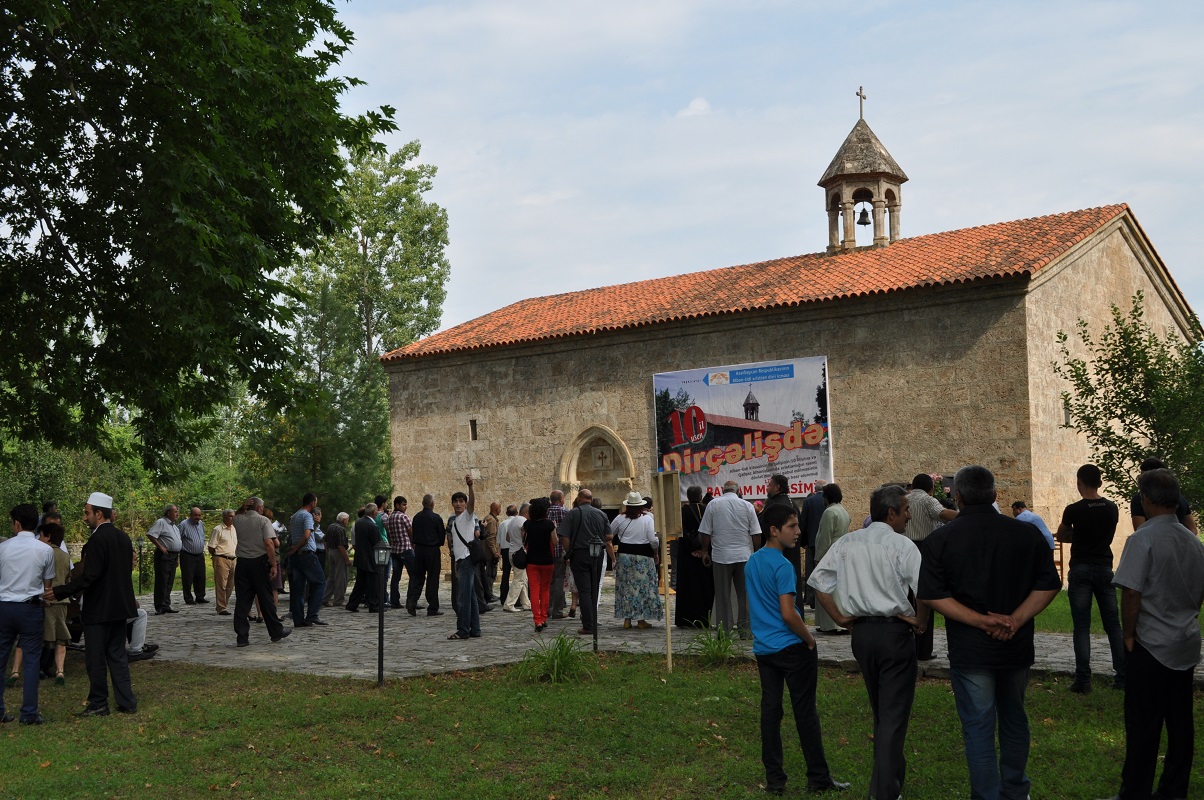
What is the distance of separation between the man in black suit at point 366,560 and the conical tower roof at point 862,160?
14.1 m

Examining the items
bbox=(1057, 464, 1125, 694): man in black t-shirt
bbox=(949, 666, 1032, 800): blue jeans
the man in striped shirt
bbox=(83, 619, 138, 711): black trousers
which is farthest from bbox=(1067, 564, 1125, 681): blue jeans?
the man in striped shirt

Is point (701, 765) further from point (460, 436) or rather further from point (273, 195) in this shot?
point (460, 436)

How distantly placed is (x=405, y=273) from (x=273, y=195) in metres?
28.0

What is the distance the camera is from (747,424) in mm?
22453

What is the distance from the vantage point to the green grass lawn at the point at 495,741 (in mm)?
6672

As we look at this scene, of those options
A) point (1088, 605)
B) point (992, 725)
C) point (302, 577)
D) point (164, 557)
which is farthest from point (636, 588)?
point (164, 557)

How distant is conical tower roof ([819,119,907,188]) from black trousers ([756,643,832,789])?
20.1 m

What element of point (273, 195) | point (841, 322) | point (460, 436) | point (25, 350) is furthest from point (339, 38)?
point (460, 436)

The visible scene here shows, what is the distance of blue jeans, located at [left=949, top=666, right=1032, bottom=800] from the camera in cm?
536

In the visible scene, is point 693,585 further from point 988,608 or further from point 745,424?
point 745,424

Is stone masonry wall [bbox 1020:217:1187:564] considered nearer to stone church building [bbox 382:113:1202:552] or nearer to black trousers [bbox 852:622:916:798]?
stone church building [bbox 382:113:1202:552]

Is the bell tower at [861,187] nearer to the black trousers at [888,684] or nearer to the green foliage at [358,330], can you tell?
the green foliage at [358,330]

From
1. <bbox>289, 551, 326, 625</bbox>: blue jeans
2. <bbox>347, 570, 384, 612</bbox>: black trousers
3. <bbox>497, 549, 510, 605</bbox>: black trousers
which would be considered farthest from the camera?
<bbox>347, 570, 384, 612</bbox>: black trousers

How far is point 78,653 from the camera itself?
500 inches
